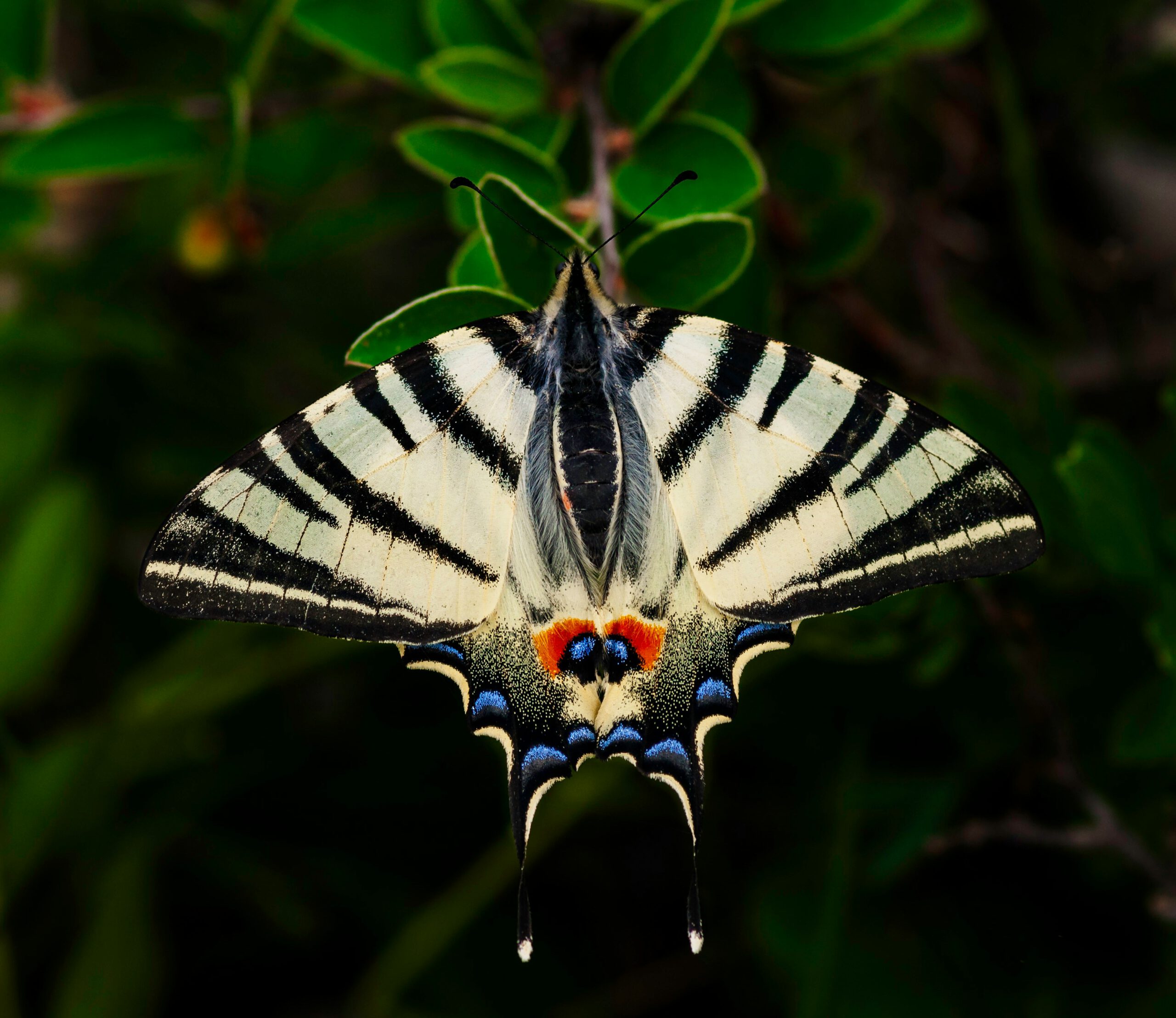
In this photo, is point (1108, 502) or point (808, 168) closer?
point (1108, 502)

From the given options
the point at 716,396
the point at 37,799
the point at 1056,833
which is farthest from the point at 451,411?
the point at 37,799

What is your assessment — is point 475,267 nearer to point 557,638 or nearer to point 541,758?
point 557,638

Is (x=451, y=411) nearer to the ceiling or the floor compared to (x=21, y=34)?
nearer to the floor

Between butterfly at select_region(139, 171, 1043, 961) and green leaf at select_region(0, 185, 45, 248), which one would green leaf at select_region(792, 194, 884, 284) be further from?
green leaf at select_region(0, 185, 45, 248)

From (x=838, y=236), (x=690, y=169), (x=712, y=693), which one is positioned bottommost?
(x=712, y=693)

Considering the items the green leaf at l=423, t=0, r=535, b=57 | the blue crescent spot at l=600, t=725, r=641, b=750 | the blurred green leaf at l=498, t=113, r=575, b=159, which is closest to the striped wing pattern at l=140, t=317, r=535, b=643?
the blue crescent spot at l=600, t=725, r=641, b=750

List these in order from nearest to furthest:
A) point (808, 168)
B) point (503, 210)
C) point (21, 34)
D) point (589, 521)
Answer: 1. point (503, 210)
2. point (589, 521)
3. point (21, 34)
4. point (808, 168)
